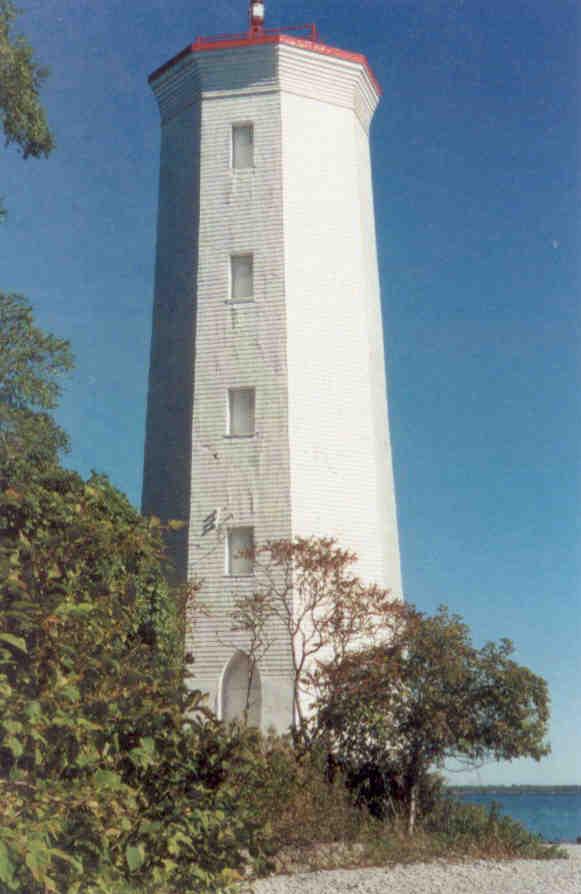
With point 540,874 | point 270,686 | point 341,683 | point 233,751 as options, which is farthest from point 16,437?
point 233,751

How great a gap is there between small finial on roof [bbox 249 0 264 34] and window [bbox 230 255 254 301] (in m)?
7.36

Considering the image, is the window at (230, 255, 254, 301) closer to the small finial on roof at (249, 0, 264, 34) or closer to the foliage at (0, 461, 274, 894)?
the small finial on roof at (249, 0, 264, 34)

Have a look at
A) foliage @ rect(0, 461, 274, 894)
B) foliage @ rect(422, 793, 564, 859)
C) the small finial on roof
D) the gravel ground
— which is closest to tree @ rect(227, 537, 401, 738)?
foliage @ rect(422, 793, 564, 859)

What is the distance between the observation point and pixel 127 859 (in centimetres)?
448

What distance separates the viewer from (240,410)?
78.8 ft

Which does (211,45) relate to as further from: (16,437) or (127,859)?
(127,859)

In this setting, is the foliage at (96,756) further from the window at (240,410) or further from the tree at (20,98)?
the window at (240,410)

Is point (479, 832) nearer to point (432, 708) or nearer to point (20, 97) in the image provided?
point (432, 708)

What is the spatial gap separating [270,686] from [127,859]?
1686 cm

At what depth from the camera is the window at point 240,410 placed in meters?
23.8

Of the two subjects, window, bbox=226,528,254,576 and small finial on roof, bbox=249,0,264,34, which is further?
small finial on roof, bbox=249,0,264,34

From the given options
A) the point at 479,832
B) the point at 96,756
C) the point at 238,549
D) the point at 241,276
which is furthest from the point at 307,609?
the point at 96,756

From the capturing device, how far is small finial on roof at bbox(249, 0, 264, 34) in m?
27.5

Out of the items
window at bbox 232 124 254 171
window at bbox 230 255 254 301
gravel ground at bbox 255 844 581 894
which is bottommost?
gravel ground at bbox 255 844 581 894
